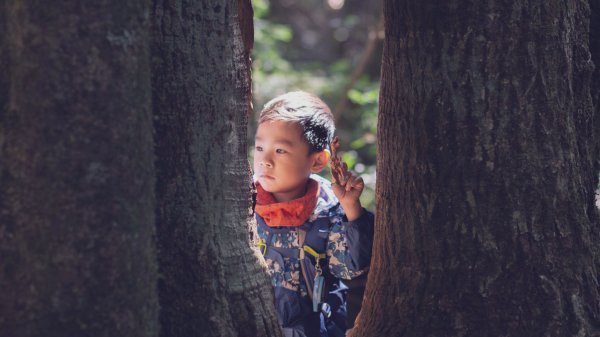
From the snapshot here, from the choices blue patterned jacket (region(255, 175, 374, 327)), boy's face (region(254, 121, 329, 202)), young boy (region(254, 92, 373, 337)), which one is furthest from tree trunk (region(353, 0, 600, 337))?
boy's face (region(254, 121, 329, 202))

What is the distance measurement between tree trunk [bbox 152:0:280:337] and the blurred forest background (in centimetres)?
636

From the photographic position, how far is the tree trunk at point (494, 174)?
292cm

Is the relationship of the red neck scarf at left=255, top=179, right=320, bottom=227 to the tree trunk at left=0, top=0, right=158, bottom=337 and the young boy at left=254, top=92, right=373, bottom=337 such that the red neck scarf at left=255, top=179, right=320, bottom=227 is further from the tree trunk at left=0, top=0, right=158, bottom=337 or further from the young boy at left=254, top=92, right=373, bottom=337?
the tree trunk at left=0, top=0, right=158, bottom=337

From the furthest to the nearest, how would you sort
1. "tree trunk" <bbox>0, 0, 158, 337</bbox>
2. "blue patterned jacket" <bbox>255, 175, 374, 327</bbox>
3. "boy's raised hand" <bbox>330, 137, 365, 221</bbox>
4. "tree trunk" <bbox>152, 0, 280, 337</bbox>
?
"blue patterned jacket" <bbox>255, 175, 374, 327</bbox>, "boy's raised hand" <bbox>330, 137, 365, 221</bbox>, "tree trunk" <bbox>152, 0, 280, 337</bbox>, "tree trunk" <bbox>0, 0, 158, 337</bbox>

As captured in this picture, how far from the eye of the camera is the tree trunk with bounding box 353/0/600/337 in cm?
292

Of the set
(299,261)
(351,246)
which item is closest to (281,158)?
(299,261)

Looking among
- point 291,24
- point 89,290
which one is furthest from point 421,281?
point 291,24

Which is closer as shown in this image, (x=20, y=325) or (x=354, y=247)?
(x=20, y=325)

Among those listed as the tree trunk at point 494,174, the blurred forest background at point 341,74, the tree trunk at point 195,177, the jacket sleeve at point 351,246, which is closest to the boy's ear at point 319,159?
the jacket sleeve at point 351,246

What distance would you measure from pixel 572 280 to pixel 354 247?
111 centimetres

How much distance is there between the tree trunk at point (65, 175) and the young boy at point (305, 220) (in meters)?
1.60

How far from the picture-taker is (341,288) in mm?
4094

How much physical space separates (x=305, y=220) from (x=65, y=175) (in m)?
2.01

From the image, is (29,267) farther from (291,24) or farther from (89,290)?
(291,24)
